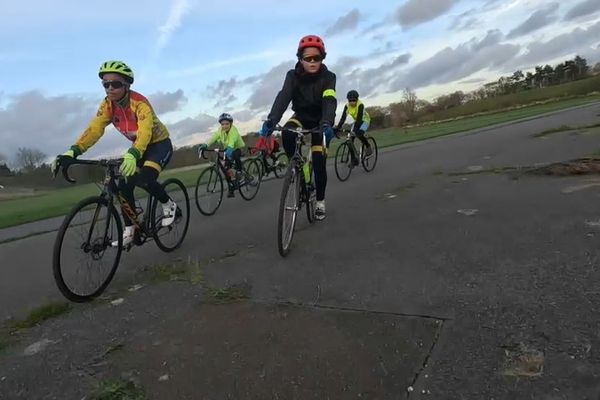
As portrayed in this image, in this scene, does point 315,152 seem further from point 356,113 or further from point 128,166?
point 356,113

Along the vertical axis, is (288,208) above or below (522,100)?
above

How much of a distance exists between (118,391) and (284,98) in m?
4.39

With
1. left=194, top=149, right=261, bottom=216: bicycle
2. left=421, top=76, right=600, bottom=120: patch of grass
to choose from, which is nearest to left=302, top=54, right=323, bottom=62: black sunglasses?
left=194, top=149, right=261, bottom=216: bicycle

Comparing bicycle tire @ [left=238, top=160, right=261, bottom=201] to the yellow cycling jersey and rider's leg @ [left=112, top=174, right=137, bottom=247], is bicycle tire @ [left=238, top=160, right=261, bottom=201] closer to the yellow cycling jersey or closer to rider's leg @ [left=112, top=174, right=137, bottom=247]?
the yellow cycling jersey

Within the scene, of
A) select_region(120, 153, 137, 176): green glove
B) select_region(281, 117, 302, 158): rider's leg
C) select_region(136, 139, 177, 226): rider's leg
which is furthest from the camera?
select_region(281, 117, 302, 158): rider's leg

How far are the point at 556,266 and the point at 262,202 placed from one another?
6.65 meters

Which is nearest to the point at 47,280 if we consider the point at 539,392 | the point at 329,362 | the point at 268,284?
the point at 268,284

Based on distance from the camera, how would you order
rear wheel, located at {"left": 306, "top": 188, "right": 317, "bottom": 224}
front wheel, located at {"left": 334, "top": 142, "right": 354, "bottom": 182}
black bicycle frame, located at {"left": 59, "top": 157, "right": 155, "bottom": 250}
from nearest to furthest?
black bicycle frame, located at {"left": 59, "top": 157, "right": 155, "bottom": 250} → rear wheel, located at {"left": 306, "top": 188, "right": 317, "bottom": 224} → front wheel, located at {"left": 334, "top": 142, "right": 354, "bottom": 182}

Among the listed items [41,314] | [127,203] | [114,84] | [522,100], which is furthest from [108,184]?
[522,100]

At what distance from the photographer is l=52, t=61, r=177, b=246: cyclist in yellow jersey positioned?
5371mm

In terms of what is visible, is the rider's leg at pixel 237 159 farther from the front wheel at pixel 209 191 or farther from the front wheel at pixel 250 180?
the front wheel at pixel 209 191

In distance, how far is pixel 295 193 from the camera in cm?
622

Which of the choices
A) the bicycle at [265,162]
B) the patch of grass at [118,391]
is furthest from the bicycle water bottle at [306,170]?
the bicycle at [265,162]

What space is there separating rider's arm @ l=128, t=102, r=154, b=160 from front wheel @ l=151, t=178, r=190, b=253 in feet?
3.06
